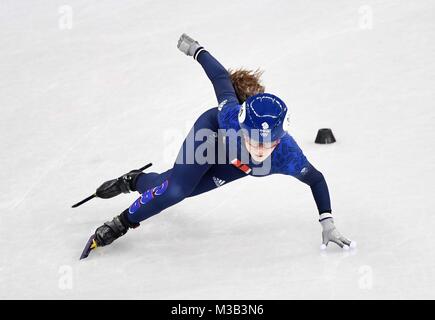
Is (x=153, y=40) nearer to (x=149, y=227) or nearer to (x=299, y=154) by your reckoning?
(x=149, y=227)

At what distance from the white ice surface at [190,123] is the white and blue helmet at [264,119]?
79cm

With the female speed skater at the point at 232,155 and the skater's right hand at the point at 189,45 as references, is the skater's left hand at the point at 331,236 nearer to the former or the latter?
the female speed skater at the point at 232,155

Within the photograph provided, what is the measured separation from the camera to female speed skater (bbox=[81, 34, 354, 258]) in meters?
4.02

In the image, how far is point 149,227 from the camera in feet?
16.5

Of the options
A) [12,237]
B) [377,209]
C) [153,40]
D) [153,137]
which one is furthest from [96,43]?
[377,209]

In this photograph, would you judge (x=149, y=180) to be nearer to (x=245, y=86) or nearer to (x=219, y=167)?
(x=219, y=167)

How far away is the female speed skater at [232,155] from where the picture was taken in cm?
402

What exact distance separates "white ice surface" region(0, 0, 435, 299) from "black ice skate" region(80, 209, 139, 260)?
0.07 metres

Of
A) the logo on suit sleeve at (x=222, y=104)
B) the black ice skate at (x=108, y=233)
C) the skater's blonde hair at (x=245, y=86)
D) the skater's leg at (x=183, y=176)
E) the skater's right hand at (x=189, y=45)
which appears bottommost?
the black ice skate at (x=108, y=233)

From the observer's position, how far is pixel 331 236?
4422 mm

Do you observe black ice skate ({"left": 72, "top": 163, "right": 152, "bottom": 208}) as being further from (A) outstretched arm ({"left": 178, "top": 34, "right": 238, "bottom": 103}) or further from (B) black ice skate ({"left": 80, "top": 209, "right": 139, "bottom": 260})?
(A) outstretched arm ({"left": 178, "top": 34, "right": 238, "bottom": 103})

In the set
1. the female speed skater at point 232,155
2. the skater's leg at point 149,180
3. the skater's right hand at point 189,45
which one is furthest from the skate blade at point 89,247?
the skater's right hand at point 189,45

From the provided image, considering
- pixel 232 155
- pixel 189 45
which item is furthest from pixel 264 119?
pixel 189 45
